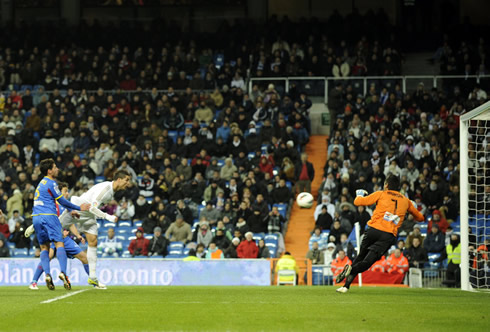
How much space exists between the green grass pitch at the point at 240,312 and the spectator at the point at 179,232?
39.8 ft

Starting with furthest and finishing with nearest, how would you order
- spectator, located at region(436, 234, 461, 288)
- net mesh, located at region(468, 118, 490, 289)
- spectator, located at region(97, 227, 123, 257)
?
spectator, located at region(97, 227, 123, 257)
spectator, located at region(436, 234, 461, 288)
net mesh, located at region(468, 118, 490, 289)

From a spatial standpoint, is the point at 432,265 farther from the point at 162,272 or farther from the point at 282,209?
the point at 162,272

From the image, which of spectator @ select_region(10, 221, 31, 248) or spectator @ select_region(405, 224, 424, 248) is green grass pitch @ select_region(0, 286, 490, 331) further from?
spectator @ select_region(10, 221, 31, 248)

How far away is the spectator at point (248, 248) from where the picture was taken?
24484 millimetres

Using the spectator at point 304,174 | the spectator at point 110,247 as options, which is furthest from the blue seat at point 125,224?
the spectator at point 304,174

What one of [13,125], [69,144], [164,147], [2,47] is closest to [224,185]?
[164,147]

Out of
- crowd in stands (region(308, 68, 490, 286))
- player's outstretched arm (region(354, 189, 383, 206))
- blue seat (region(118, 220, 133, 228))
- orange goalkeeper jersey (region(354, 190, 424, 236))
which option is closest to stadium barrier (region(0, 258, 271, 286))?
crowd in stands (region(308, 68, 490, 286))

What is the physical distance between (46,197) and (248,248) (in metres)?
10.9

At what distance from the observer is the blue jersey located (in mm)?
14281

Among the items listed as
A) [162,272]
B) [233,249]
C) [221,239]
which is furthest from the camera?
[221,239]

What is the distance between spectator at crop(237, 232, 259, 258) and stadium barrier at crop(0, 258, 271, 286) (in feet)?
6.82

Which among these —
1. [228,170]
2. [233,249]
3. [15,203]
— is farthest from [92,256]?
[228,170]

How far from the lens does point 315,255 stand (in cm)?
2439

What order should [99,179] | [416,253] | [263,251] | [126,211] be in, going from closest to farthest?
1. [416,253]
2. [263,251]
3. [126,211]
4. [99,179]
